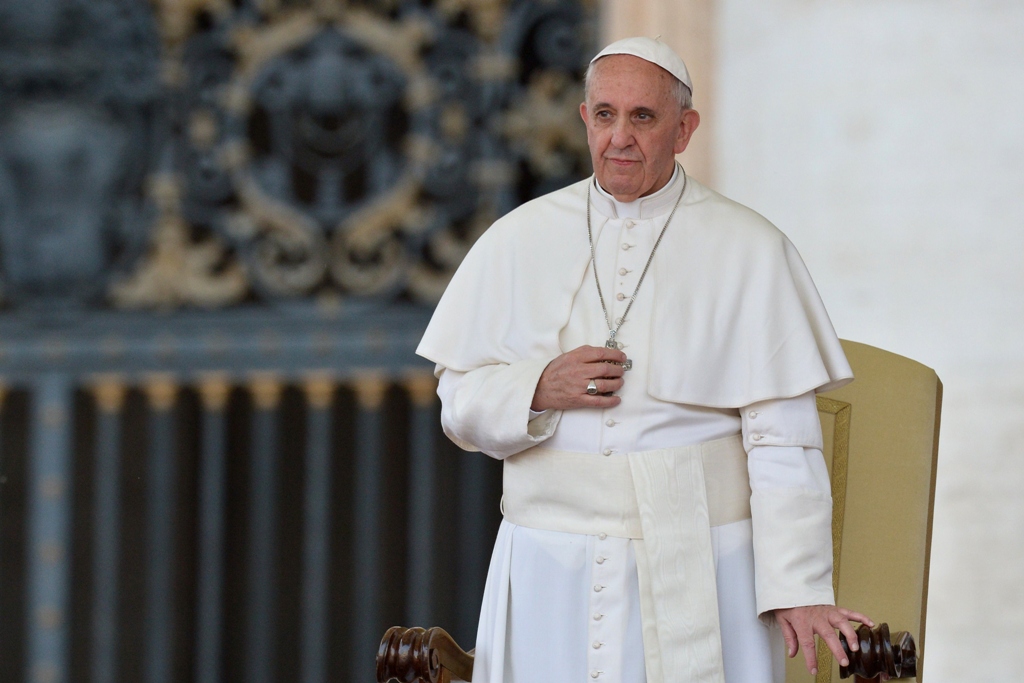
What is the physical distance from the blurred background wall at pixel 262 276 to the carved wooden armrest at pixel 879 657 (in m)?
1.67

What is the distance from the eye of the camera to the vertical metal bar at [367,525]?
397 centimetres

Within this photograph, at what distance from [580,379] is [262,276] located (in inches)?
77.8

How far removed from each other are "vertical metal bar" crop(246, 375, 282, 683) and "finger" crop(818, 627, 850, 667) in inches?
81.8

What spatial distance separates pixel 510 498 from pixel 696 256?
0.52 meters

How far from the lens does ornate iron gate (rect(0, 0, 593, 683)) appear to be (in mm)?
3949

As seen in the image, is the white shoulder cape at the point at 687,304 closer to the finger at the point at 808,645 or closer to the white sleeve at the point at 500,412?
the white sleeve at the point at 500,412

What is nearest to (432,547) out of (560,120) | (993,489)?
(560,120)

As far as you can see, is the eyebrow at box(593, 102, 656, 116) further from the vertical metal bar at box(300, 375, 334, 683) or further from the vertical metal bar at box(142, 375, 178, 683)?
the vertical metal bar at box(142, 375, 178, 683)

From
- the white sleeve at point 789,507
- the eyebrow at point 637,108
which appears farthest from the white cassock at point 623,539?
the eyebrow at point 637,108

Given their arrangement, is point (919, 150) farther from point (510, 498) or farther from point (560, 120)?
point (510, 498)

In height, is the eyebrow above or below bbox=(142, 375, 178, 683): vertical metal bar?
above

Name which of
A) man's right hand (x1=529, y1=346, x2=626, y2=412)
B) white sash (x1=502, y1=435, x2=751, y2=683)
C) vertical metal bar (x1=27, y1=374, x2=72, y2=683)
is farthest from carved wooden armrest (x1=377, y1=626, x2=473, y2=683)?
vertical metal bar (x1=27, y1=374, x2=72, y2=683)

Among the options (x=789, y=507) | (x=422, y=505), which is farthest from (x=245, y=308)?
(x=789, y=507)

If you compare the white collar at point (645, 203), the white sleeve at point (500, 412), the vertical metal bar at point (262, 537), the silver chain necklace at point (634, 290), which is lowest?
the vertical metal bar at point (262, 537)
